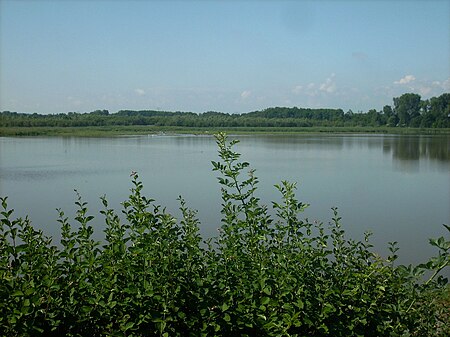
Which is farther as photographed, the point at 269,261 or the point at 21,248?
the point at 269,261

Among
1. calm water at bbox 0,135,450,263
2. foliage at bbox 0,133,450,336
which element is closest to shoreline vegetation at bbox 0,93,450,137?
calm water at bbox 0,135,450,263

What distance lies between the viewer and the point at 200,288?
2449 mm

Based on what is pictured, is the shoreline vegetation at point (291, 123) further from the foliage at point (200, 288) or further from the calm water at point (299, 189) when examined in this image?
the foliage at point (200, 288)

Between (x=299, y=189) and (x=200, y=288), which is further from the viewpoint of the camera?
(x=299, y=189)

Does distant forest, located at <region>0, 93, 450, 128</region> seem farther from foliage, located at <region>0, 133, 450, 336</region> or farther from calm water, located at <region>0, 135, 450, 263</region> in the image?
foliage, located at <region>0, 133, 450, 336</region>

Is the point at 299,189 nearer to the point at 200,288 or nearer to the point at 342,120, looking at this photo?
the point at 200,288

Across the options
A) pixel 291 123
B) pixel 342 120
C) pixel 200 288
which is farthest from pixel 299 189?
pixel 342 120

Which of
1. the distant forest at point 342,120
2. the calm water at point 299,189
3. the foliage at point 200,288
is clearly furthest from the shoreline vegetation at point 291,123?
the foliage at point 200,288

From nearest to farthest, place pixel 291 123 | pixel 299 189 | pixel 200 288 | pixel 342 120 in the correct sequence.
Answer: pixel 200 288, pixel 299 189, pixel 291 123, pixel 342 120

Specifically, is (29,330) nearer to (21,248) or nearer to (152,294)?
(21,248)

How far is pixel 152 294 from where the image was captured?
224cm

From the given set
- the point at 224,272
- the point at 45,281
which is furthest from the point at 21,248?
the point at 224,272

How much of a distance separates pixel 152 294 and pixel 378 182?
48.9 ft

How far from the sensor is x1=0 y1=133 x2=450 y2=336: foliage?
90.4 inches
